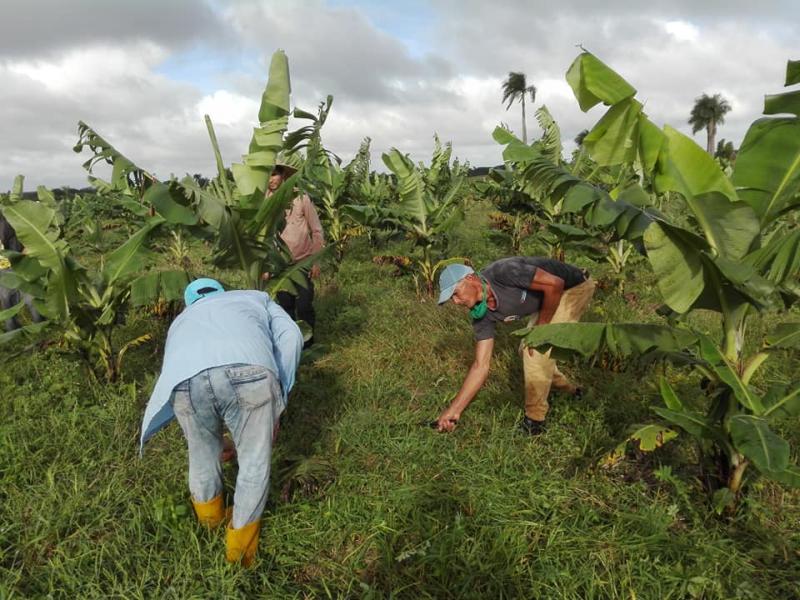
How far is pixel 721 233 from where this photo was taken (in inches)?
92.9

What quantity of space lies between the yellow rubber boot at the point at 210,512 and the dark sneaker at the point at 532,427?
2159 millimetres

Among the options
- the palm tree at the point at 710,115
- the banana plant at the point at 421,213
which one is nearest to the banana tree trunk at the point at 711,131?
the palm tree at the point at 710,115

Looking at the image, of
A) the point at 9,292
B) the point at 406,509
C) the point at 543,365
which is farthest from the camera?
the point at 9,292

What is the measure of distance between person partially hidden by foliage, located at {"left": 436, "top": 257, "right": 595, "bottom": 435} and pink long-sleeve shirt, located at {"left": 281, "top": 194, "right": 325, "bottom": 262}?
2.40m

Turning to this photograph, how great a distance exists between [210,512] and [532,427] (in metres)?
2.26

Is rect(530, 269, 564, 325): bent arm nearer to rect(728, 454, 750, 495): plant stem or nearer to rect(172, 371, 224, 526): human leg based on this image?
rect(728, 454, 750, 495): plant stem

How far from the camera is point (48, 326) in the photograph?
4234 millimetres

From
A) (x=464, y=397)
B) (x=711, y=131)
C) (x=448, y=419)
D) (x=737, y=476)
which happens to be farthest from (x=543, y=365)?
(x=711, y=131)

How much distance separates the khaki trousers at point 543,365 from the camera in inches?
143

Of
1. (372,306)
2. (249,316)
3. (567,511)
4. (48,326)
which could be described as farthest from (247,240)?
(372,306)

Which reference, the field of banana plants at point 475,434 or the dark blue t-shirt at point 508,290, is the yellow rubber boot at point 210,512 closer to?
the field of banana plants at point 475,434

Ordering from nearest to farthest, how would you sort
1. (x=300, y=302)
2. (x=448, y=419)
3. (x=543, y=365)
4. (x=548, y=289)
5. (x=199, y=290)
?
(x=199, y=290), (x=448, y=419), (x=548, y=289), (x=543, y=365), (x=300, y=302)

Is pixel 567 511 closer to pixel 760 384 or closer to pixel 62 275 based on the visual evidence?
pixel 760 384

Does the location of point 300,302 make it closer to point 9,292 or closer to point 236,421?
point 236,421
